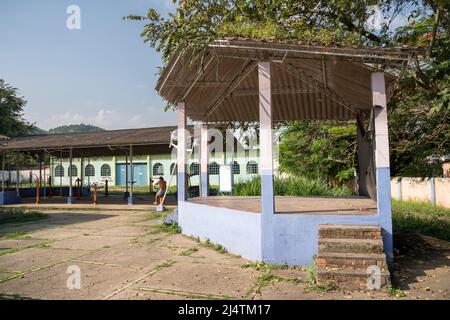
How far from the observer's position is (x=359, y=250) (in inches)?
210

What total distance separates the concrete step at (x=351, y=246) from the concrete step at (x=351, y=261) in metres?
0.10

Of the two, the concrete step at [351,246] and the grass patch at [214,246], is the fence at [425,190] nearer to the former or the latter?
the grass patch at [214,246]

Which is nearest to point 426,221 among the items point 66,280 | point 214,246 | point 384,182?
point 384,182

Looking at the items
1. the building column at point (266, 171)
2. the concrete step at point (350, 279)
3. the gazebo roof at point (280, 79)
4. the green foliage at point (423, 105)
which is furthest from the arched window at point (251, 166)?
the concrete step at point (350, 279)

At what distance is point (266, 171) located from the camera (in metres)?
6.29

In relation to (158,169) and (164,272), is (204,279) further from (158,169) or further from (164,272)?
(158,169)

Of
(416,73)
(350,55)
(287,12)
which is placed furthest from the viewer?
(287,12)

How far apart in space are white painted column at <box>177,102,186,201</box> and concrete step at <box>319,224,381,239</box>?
4.79 meters

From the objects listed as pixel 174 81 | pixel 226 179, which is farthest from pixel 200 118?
pixel 174 81

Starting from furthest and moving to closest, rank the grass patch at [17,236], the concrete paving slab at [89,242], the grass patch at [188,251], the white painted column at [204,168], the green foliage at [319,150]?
the green foliage at [319,150], the white painted column at [204,168], the grass patch at [17,236], the concrete paving slab at [89,242], the grass patch at [188,251]

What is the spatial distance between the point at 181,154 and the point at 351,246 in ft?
18.6

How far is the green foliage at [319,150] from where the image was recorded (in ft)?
52.2
